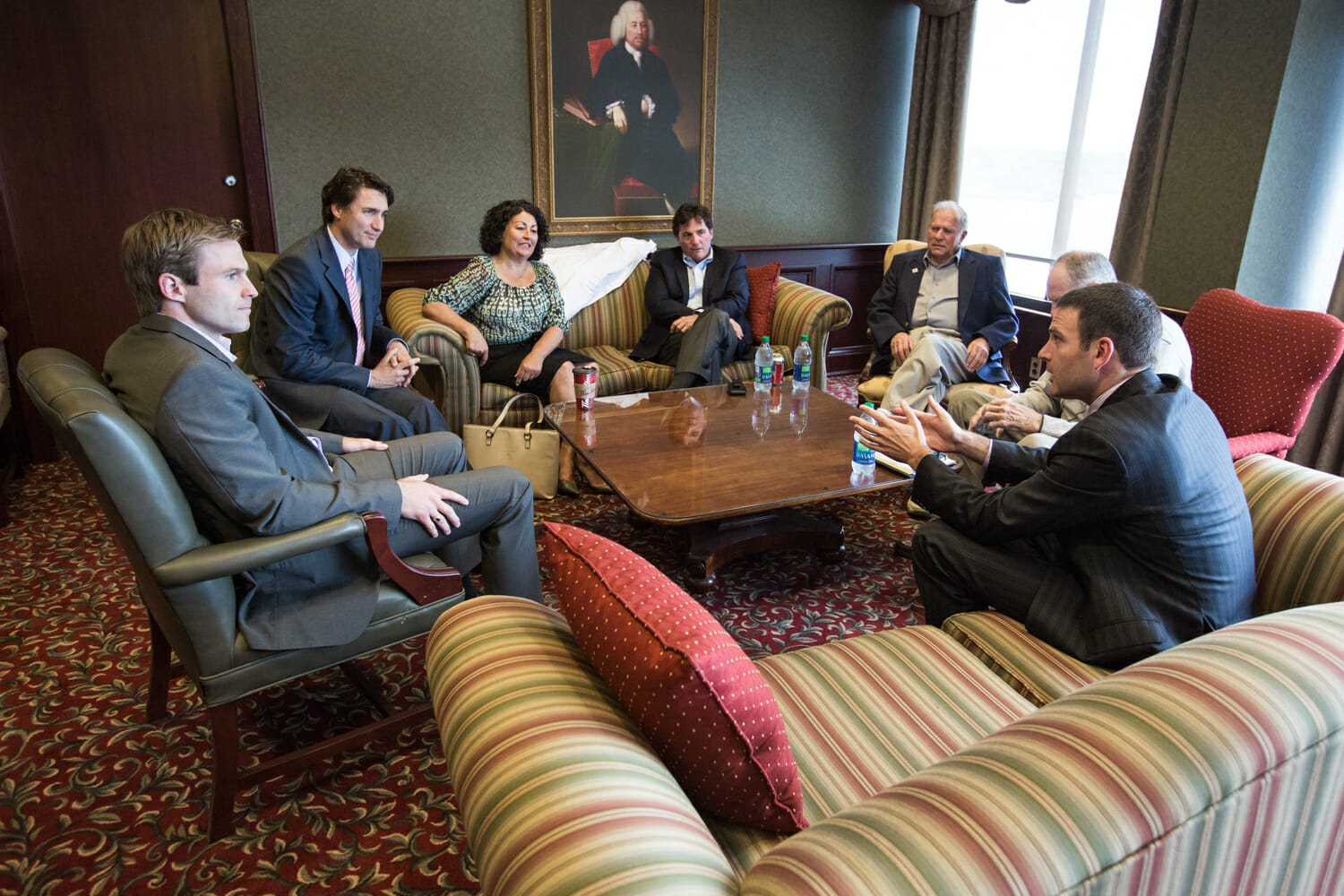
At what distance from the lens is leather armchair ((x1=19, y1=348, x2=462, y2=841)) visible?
147cm

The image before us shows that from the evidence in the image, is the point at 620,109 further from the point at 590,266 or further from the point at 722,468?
the point at 722,468

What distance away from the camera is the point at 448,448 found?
8.21ft

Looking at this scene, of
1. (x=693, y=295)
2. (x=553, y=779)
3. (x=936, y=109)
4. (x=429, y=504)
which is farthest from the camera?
(x=936, y=109)

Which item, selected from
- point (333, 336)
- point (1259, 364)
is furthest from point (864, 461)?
point (333, 336)

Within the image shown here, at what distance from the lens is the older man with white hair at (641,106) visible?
4.50m

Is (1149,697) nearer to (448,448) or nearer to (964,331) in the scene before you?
(448,448)

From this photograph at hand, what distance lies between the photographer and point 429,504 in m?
1.95

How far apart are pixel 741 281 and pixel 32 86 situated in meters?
3.37

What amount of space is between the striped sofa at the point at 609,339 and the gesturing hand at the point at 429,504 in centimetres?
161

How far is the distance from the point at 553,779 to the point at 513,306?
10.2 feet

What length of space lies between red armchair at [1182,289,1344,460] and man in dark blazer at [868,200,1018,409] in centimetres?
89

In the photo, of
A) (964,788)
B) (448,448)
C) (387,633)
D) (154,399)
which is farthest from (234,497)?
(964,788)

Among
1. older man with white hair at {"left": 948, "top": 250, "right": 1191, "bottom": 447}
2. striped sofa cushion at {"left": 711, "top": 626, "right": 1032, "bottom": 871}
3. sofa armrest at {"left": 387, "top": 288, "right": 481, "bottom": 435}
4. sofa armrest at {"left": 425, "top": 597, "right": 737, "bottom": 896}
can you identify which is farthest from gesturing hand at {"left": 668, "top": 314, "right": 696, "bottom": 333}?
sofa armrest at {"left": 425, "top": 597, "right": 737, "bottom": 896}

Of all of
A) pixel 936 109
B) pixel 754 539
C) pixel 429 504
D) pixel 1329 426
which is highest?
pixel 936 109
